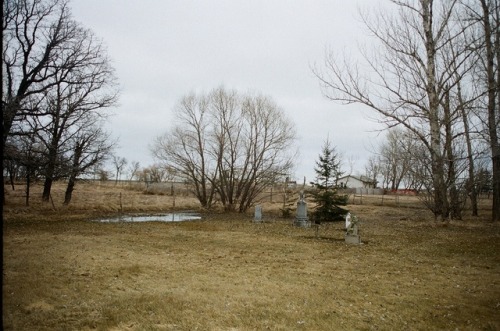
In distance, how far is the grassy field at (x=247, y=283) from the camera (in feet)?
16.8

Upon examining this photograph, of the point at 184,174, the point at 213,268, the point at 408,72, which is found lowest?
the point at 213,268

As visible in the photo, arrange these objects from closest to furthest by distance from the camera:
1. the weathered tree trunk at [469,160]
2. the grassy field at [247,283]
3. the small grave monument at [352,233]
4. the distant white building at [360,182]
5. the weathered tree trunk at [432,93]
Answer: the grassy field at [247,283] < the small grave monument at [352,233] < the weathered tree trunk at [432,93] < the weathered tree trunk at [469,160] < the distant white building at [360,182]

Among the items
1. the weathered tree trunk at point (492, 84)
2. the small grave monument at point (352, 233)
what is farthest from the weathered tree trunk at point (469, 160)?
the small grave monument at point (352, 233)

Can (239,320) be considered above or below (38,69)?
below

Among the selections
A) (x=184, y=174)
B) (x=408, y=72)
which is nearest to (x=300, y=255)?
(x=408, y=72)

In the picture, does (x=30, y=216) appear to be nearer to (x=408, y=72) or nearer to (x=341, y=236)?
(x=341, y=236)

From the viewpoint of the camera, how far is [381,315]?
17.7 ft

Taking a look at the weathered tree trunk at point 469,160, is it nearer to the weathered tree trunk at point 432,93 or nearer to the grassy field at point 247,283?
the weathered tree trunk at point 432,93

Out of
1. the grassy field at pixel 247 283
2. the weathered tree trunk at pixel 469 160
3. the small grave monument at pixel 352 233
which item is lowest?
the grassy field at pixel 247 283

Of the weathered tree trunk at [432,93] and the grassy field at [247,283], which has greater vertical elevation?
the weathered tree trunk at [432,93]

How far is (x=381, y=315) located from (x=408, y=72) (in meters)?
14.0

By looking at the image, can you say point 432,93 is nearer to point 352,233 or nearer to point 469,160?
point 469,160

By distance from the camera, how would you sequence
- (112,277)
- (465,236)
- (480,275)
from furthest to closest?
(465,236) < (480,275) < (112,277)

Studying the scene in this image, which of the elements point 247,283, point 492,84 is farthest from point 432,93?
point 247,283
